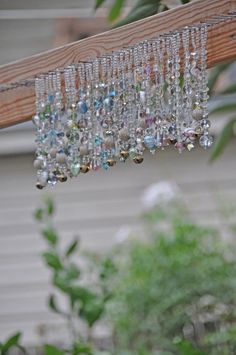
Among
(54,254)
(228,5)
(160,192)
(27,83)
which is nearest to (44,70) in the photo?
(27,83)

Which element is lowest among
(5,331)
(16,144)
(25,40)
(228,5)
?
(5,331)

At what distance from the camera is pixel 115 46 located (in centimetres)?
222

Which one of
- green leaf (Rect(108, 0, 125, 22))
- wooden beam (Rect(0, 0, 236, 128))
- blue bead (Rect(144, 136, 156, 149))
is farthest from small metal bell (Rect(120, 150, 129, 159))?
green leaf (Rect(108, 0, 125, 22))

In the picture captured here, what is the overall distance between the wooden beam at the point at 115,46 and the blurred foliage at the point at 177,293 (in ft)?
7.53

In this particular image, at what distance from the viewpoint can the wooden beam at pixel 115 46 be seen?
204 cm

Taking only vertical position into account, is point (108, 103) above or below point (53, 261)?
above

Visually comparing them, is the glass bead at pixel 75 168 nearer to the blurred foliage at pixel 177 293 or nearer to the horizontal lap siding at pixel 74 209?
the blurred foliage at pixel 177 293

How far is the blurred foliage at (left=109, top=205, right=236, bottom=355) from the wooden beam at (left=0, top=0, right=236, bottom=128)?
7.53ft

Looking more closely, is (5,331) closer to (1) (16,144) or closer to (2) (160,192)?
(1) (16,144)

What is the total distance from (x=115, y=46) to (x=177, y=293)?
264cm

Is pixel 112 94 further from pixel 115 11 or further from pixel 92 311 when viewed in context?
pixel 92 311

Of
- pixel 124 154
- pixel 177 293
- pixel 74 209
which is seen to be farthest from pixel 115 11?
pixel 74 209

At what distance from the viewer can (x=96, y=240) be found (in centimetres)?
661

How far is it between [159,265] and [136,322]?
→ 309mm
